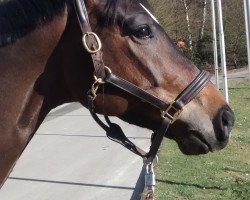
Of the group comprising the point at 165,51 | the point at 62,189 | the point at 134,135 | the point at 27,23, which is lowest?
the point at 134,135

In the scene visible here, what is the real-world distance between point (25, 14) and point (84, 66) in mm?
369

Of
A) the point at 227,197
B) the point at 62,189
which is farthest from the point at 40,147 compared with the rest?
the point at 227,197

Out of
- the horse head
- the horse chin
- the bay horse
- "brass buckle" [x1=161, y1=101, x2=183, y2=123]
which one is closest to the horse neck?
the bay horse

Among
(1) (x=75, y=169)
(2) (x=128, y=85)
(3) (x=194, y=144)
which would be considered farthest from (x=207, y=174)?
(2) (x=128, y=85)

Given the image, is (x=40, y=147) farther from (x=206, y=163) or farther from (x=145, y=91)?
(x=145, y=91)

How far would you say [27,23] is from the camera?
2.28 meters

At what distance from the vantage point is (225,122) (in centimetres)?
239

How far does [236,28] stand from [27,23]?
25868 mm

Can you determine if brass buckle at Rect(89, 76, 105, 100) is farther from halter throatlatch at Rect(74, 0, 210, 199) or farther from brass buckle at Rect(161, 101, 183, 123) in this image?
brass buckle at Rect(161, 101, 183, 123)

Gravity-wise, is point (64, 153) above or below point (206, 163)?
below

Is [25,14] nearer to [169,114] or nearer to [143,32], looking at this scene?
[143,32]

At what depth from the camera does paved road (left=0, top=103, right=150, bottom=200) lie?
568 cm

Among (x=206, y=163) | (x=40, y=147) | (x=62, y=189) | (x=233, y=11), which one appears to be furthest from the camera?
(x=233, y=11)

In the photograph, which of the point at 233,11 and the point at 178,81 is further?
the point at 233,11
